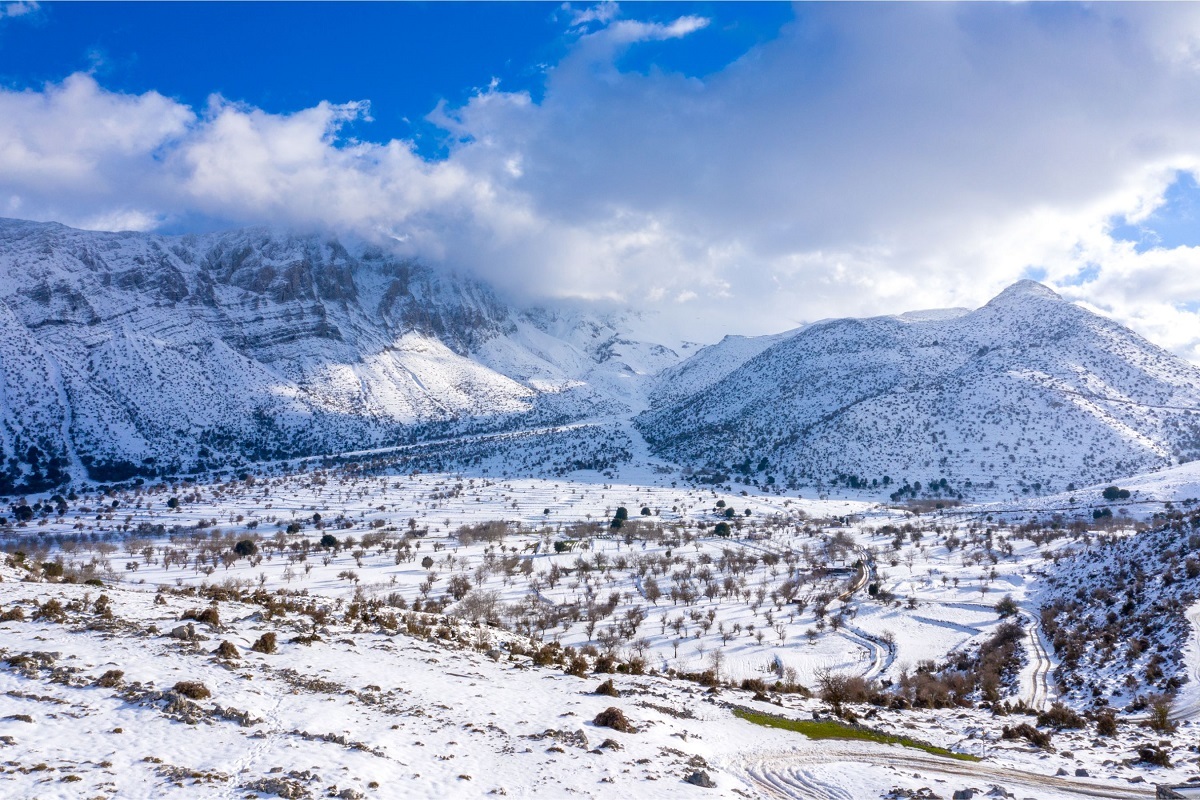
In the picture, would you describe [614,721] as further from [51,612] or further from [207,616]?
[51,612]

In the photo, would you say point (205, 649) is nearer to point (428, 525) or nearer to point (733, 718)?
point (733, 718)

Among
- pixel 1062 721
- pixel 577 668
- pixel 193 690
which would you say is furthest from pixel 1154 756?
pixel 193 690

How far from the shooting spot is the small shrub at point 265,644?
69.7 feet

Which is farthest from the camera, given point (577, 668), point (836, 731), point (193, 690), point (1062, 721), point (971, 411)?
point (971, 411)

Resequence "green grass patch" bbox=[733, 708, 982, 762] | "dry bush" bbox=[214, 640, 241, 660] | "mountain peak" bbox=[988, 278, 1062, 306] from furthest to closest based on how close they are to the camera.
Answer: "mountain peak" bbox=[988, 278, 1062, 306] → "dry bush" bbox=[214, 640, 241, 660] → "green grass patch" bbox=[733, 708, 982, 762]

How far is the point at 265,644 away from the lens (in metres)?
21.3

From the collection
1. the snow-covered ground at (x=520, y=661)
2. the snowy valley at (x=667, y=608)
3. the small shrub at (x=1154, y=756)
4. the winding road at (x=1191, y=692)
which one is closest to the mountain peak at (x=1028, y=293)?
the snowy valley at (x=667, y=608)

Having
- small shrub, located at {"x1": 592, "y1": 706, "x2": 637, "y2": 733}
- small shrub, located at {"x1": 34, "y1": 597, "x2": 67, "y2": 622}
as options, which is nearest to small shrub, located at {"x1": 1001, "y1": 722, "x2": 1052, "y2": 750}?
small shrub, located at {"x1": 592, "y1": 706, "x2": 637, "y2": 733}

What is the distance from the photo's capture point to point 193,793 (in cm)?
1190

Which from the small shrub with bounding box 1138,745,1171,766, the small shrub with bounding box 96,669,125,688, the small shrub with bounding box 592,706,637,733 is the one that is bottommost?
the small shrub with bounding box 1138,745,1171,766

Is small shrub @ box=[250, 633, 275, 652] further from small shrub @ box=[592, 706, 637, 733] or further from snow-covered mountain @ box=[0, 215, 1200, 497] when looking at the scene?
snow-covered mountain @ box=[0, 215, 1200, 497]

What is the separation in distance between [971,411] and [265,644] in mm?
140316

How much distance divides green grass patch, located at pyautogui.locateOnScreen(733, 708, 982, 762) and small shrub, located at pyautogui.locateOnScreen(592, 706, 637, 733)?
4796 mm

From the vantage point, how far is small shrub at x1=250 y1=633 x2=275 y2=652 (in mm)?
21234
